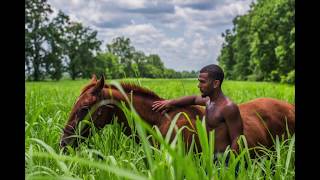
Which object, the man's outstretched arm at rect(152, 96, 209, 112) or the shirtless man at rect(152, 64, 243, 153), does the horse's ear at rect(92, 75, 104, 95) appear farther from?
the shirtless man at rect(152, 64, 243, 153)

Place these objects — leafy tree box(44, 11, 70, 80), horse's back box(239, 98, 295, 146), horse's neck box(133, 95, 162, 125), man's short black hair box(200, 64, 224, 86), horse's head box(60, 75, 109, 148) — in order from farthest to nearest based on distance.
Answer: leafy tree box(44, 11, 70, 80), horse's back box(239, 98, 295, 146), horse's neck box(133, 95, 162, 125), horse's head box(60, 75, 109, 148), man's short black hair box(200, 64, 224, 86)

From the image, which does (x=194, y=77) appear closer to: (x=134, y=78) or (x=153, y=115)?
(x=153, y=115)

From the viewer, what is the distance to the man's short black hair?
8.20 ft

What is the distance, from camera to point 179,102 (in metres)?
3.03

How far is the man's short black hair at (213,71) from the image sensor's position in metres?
2.50

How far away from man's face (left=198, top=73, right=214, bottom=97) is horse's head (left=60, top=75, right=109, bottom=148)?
76cm

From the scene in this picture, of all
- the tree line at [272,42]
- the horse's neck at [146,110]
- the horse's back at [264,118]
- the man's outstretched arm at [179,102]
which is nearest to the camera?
the man's outstretched arm at [179,102]

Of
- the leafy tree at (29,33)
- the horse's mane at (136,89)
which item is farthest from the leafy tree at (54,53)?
the horse's mane at (136,89)

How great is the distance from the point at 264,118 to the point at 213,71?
4.18 feet

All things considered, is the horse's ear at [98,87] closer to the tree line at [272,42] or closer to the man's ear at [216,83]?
the man's ear at [216,83]
